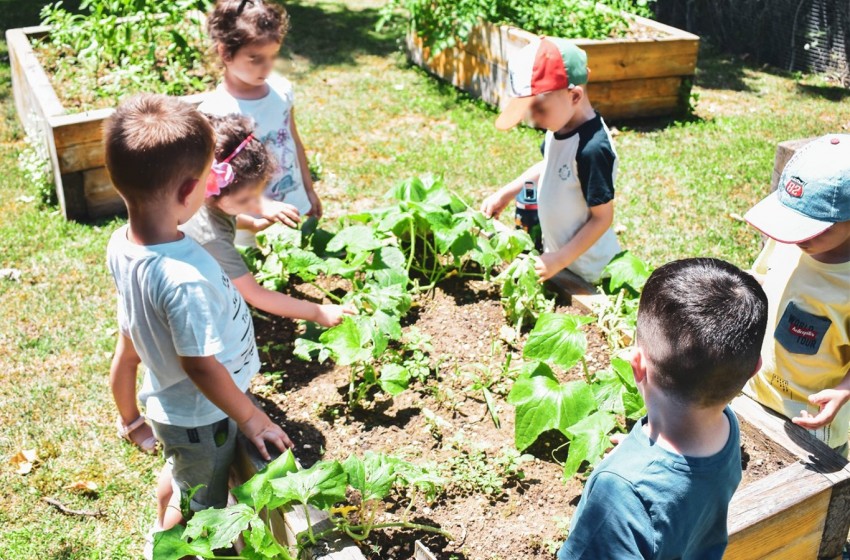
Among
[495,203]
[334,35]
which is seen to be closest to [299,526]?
[495,203]

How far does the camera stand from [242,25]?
410 cm

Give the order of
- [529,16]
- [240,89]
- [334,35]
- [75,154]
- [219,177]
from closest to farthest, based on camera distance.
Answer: [219,177] → [240,89] → [75,154] → [529,16] → [334,35]

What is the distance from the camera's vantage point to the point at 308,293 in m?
4.13

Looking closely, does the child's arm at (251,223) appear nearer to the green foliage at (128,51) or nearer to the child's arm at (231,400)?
the child's arm at (231,400)

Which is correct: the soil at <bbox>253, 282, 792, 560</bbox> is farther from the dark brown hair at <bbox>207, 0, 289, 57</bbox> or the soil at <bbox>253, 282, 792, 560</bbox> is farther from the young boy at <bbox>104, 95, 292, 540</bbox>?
the dark brown hair at <bbox>207, 0, 289, 57</bbox>

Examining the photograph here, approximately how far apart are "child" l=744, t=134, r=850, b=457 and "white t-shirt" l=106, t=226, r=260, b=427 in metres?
1.60

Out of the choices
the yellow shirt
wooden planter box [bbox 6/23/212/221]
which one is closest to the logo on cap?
the yellow shirt

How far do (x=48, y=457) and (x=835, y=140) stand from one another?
3.13 metres

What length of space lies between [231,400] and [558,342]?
1.16m

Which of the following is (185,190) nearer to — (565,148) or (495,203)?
(565,148)

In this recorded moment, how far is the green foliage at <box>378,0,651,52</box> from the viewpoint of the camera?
23.5ft

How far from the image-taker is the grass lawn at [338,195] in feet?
11.3

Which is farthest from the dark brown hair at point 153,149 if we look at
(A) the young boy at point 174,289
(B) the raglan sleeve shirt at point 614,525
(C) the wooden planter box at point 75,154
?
(C) the wooden planter box at point 75,154

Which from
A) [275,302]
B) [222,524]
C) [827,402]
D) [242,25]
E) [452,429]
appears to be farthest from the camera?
[242,25]
